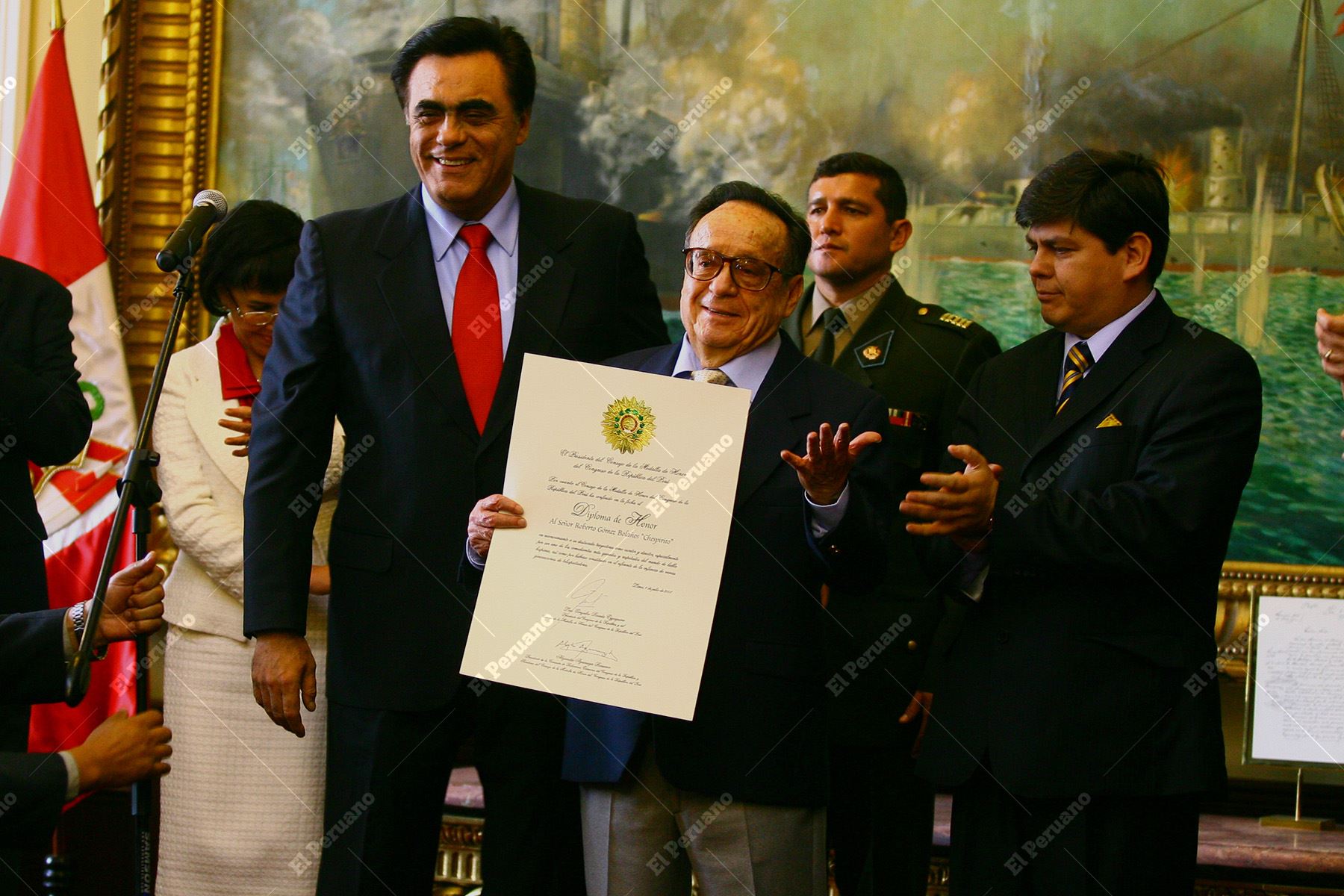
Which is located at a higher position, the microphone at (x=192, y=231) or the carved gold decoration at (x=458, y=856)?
the microphone at (x=192, y=231)

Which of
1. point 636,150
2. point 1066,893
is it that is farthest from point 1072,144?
point 1066,893

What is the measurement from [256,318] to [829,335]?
137 centimetres

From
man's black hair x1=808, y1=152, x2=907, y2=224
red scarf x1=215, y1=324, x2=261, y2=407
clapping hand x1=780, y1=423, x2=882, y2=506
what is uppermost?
man's black hair x1=808, y1=152, x2=907, y2=224

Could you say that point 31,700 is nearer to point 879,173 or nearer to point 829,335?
point 829,335

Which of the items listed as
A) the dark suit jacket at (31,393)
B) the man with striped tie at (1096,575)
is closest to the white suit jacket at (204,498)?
the dark suit jacket at (31,393)

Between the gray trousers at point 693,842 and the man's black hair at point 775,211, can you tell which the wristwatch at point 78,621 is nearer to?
the gray trousers at point 693,842

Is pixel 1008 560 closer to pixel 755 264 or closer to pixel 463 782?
pixel 755 264

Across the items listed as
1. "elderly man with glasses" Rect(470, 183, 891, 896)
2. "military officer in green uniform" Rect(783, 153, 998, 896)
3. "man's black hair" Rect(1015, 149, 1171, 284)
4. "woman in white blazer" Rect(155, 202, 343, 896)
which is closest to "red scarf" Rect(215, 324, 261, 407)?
"woman in white blazer" Rect(155, 202, 343, 896)

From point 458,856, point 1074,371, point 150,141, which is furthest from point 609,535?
point 150,141

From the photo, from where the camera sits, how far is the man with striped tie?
2.06 metres

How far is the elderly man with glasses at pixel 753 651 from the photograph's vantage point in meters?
1.97

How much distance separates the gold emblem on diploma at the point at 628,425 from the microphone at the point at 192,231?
74 centimetres

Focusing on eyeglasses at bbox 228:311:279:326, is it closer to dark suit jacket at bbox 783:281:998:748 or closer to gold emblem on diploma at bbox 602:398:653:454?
gold emblem on diploma at bbox 602:398:653:454

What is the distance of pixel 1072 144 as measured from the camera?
3.96 metres
